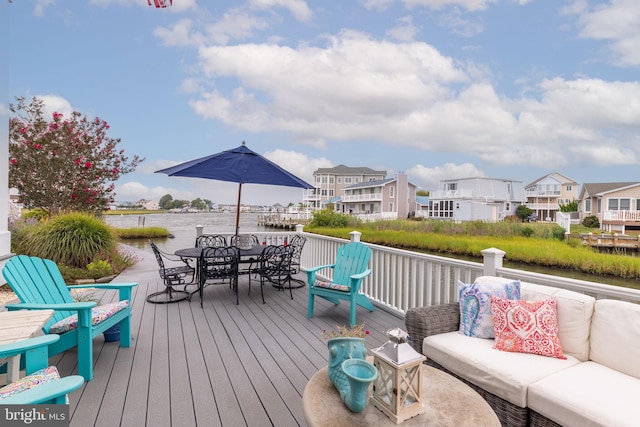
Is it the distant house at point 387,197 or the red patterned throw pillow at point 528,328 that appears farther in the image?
the distant house at point 387,197

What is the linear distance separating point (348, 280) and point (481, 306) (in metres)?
Result: 2.06

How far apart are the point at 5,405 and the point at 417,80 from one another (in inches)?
531

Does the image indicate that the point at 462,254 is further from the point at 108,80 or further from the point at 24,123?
the point at 24,123

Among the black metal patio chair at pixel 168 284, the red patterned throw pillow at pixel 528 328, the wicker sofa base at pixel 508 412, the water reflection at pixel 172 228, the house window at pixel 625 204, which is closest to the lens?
the wicker sofa base at pixel 508 412

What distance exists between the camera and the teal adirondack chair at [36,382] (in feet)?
4.15

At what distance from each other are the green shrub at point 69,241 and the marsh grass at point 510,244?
12266mm

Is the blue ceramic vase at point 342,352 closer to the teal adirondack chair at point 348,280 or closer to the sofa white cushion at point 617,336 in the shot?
the sofa white cushion at point 617,336

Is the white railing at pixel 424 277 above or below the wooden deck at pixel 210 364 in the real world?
above

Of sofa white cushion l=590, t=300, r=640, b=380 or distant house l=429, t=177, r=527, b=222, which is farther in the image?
distant house l=429, t=177, r=527, b=222

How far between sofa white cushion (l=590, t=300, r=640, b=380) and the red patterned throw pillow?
0.69ft

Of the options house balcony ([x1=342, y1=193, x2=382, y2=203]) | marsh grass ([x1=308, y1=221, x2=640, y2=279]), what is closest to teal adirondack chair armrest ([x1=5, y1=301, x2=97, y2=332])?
marsh grass ([x1=308, y1=221, x2=640, y2=279])

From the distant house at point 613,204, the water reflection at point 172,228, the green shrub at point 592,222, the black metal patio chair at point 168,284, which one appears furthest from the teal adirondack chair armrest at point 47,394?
the green shrub at point 592,222

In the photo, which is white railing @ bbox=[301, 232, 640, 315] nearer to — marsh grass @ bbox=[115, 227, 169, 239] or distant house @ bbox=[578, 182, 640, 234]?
marsh grass @ bbox=[115, 227, 169, 239]

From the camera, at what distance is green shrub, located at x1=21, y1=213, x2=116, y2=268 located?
6398 mm
